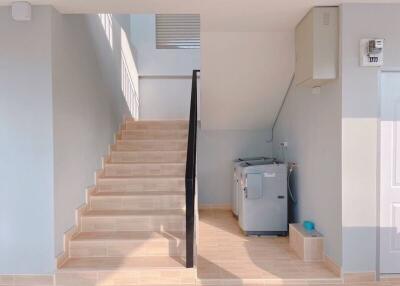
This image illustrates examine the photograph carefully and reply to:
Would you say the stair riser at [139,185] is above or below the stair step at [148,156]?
below

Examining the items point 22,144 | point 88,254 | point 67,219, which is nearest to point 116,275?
point 88,254

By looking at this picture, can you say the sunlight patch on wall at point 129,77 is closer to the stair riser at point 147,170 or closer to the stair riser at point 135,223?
the stair riser at point 147,170

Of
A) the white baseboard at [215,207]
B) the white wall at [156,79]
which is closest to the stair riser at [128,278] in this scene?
the white baseboard at [215,207]

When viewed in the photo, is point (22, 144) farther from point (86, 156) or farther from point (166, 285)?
point (166, 285)

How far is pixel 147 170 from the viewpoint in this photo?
4.91 meters

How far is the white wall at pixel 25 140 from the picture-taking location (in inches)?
125

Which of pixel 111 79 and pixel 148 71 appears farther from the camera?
pixel 148 71

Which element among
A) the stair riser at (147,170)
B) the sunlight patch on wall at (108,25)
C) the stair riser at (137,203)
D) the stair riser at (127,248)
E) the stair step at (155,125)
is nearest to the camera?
the stair riser at (127,248)

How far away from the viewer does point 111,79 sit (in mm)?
5379

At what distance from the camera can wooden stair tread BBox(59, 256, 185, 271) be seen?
3273 mm

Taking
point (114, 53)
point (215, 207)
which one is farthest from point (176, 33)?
point (215, 207)

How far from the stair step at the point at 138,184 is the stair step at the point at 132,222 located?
0.60 meters

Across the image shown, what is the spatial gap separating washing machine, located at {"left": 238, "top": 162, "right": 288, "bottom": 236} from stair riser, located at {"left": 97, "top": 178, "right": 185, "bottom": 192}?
3.07 feet

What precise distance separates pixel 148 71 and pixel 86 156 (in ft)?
10.9
